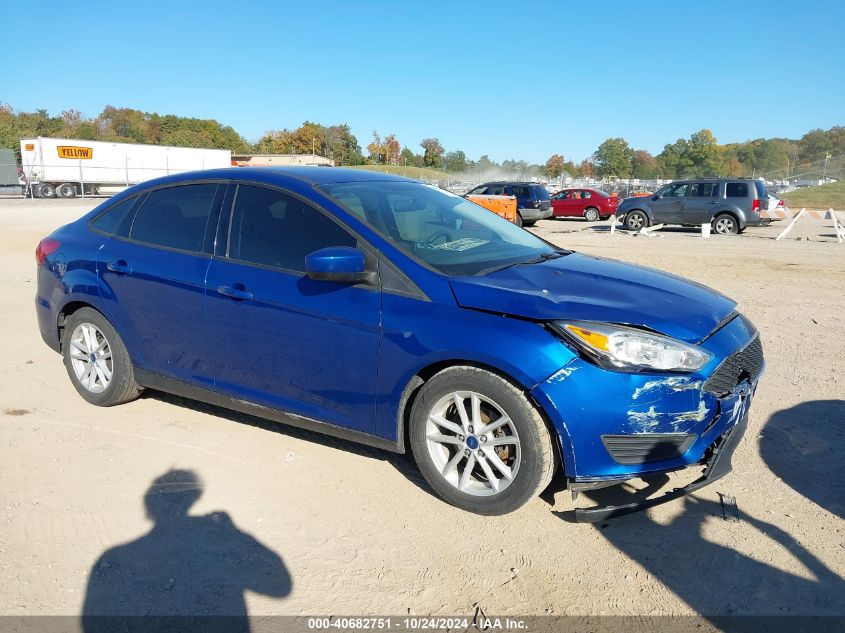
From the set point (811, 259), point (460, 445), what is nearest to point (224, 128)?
point (811, 259)

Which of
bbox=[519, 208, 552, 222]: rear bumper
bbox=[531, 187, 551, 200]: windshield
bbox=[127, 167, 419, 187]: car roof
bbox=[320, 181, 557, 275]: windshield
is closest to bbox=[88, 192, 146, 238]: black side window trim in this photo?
bbox=[127, 167, 419, 187]: car roof

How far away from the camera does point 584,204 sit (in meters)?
27.9

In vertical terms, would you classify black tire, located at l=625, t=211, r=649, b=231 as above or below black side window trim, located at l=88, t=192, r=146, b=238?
below

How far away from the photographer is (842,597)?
8.82 ft

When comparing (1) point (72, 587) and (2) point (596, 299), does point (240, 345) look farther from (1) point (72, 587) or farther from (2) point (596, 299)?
(2) point (596, 299)

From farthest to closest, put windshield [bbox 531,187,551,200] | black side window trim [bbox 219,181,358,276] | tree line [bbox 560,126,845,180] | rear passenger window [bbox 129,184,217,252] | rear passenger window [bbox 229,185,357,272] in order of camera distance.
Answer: tree line [bbox 560,126,845,180], windshield [bbox 531,187,551,200], rear passenger window [bbox 129,184,217,252], rear passenger window [bbox 229,185,357,272], black side window trim [bbox 219,181,358,276]

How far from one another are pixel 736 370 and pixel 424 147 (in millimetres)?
97887

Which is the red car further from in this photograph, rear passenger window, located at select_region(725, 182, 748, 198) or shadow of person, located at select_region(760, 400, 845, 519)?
shadow of person, located at select_region(760, 400, 845, 519)

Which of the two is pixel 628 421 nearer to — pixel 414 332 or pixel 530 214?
pixel 414 332

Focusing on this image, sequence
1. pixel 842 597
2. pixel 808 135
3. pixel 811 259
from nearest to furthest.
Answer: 1. pixel 842 597
2. pixel 811 259
3. pixel 808 135

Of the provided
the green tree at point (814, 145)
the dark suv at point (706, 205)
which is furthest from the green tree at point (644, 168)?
the dark suv at point (706, 205)

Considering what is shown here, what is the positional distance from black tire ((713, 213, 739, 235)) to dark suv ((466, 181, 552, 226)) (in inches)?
267

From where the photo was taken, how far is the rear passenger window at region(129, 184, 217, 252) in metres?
4.29

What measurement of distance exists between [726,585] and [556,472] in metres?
0.91
